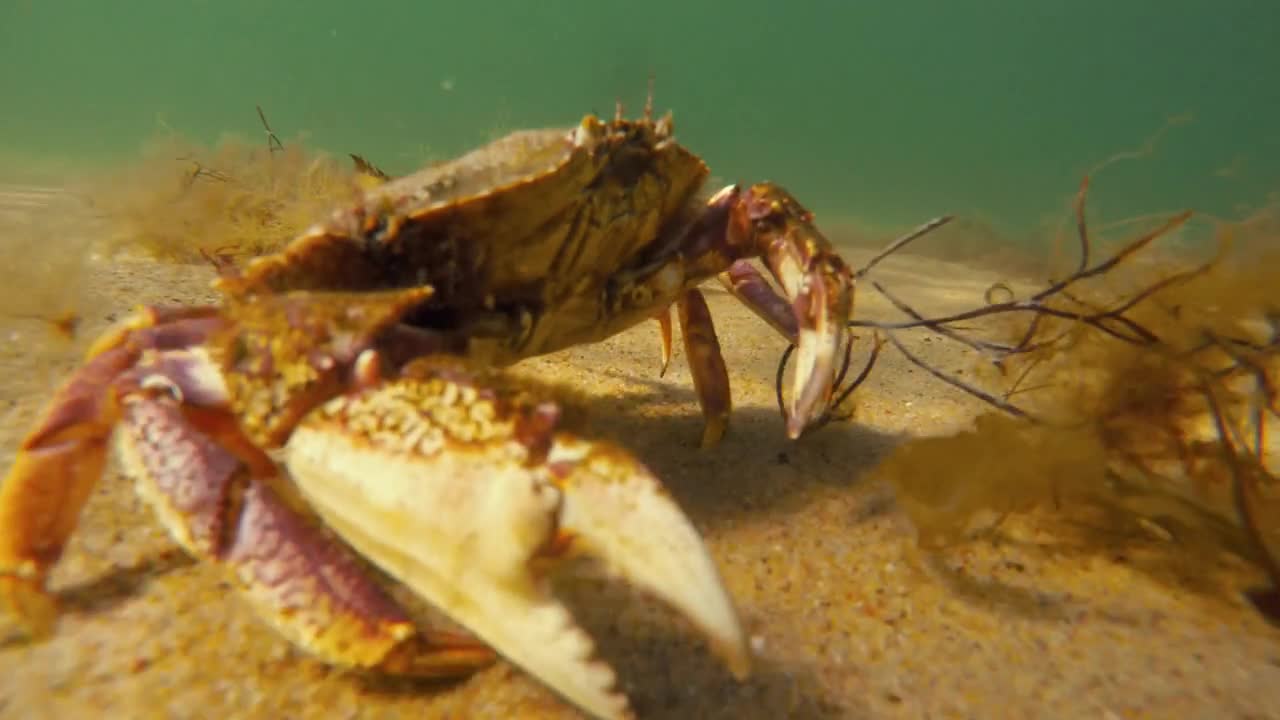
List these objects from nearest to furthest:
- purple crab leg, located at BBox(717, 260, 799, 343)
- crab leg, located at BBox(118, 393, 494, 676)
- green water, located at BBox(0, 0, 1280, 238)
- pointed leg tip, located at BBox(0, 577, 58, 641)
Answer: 1. crab leg, located at BBox(118, 393, 494, 676)
2. pointed leg tip, located at BBox(0, 577, 58, 641)
3. purple crab leg, located at BBox(717, 260, 799, 343)
4. green water, located at BBox(0, 0, 1280, 238)

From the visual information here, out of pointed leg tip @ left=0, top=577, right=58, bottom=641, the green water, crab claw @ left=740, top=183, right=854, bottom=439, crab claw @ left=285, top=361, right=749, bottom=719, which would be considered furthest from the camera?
the green water

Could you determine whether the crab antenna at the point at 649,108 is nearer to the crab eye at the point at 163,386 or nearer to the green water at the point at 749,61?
the crab eye at the point at 163,386

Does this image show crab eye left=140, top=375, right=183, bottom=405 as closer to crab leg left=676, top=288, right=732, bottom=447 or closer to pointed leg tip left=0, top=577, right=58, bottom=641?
pointed leg tip left=0, top=577, right=58, bottom=641

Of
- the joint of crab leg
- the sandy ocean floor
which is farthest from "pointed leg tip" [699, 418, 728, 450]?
the joint of crab leg

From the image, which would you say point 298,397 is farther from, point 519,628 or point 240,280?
point 519,628

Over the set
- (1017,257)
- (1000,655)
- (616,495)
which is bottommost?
(1000,655)

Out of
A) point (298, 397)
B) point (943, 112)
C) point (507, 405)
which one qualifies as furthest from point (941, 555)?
point (943, 112)
